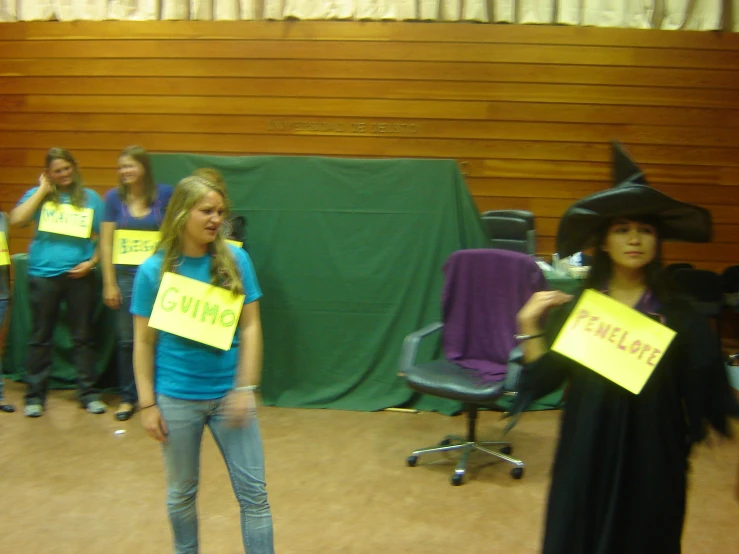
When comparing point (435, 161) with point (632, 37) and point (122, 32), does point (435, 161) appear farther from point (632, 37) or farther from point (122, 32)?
point (122, 32)

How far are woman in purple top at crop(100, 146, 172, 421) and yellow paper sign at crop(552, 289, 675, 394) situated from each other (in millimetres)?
3154

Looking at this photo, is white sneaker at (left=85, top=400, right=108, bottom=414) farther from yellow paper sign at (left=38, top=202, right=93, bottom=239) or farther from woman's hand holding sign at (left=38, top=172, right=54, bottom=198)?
woman's hand holding sign at (left=38, top=172, right=54, bottom=198)

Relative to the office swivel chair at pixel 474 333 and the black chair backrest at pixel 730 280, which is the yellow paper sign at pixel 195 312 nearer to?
the office swivel chair at pixel 474 333

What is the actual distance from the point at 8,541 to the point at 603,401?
253 centimetres

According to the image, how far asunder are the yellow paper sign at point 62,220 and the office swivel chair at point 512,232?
102 inches

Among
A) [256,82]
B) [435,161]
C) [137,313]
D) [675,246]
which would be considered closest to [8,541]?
[137,313]

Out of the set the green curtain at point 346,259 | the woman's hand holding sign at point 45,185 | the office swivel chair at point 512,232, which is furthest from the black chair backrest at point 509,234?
the woman's hand holding sign at point 45,185

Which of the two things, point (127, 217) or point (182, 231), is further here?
point (127, 217)

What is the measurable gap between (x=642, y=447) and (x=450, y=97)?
14.7 ft

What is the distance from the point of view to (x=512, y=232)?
16.7 ft

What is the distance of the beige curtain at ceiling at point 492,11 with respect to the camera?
5.72 metres

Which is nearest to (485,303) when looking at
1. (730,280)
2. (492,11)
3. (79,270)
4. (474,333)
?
(474,333)

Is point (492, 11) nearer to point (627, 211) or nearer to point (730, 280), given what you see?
point (730, 280)

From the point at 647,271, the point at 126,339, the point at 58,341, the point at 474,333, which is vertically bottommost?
the point at 58,341
